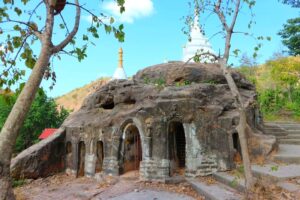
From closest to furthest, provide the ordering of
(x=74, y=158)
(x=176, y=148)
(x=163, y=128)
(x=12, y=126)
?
1. (x=12, y=126)
2. (x=163, y=128)
3. (x=176, y=148)
4. (x=74, y=158)

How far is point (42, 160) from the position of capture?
11.8 meters

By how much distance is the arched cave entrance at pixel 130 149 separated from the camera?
33.0ft

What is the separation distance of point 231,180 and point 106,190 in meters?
3.37

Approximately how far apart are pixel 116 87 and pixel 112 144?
2.64 meters

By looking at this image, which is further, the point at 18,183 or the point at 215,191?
Result: the point at 18,183

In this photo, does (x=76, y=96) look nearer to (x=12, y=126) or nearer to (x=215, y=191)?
(x=215, y=191)

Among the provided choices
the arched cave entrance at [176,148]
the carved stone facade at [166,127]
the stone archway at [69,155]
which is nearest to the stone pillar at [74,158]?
the carved stone facade at [166,127]

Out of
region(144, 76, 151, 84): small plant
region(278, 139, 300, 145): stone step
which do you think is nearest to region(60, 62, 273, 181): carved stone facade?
region(144, 76, 151, 84): small plant

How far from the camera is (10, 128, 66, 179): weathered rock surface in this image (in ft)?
36.6

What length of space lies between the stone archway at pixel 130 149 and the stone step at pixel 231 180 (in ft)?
9.90

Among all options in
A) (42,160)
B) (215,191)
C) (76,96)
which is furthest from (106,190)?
(76,96)

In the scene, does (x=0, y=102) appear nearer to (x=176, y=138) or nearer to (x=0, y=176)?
(x=176, y=138)

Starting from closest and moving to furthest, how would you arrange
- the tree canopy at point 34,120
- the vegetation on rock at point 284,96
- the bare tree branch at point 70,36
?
the bare tree branch at point 70,36 → the vegetation on rock at point 284,96 → the tree canopy at point 34,120

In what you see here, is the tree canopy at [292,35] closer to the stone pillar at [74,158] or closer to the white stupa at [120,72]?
the white stupa at [120,72]
